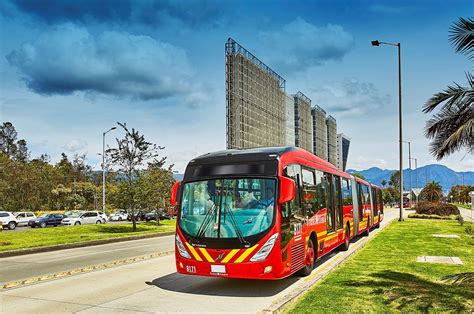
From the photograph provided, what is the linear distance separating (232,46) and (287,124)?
3862 centimetres

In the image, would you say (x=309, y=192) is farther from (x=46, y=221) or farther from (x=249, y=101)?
(x=249, y=101)

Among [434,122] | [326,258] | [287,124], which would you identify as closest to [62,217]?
[326,258]

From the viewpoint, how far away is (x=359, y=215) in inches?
826

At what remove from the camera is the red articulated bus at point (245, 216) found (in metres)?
9.28

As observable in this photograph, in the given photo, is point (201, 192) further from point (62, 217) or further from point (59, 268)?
point (62, 217)

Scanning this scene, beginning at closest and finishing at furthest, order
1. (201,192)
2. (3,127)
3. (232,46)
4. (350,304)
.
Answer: (350,304)
(201,192)
(232,46)
(3,127)

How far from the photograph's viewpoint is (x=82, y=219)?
46.0m

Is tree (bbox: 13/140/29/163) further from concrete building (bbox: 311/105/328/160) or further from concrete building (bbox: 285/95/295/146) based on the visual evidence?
concrete building (bbox: 311/105/328/160)

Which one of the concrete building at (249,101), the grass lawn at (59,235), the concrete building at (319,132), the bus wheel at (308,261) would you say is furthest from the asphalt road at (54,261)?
the concrete building at (319,132)

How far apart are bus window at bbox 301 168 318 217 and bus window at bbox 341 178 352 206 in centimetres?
476

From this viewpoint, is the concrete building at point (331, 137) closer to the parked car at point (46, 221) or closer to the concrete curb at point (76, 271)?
the parked car at point (46, 221)

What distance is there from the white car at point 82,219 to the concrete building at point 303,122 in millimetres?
89524

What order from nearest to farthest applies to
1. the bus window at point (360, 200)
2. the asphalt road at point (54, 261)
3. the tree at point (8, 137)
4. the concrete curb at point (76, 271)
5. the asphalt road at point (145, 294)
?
1. the asphalt road at point (145, 294)
2. the concrete curb at point (76, 271)
3. the asphalt road at point (54, 261)
4. the bus window at point (360, 200)
5. the tree at point (8, 137)

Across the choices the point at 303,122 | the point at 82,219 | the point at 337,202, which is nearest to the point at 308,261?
the point at 337,202
